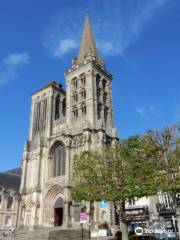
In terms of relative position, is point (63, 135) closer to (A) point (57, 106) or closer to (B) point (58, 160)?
(B) point (58, 160)

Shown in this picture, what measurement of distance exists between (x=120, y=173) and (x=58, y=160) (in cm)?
2140

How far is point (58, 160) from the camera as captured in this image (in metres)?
43.2

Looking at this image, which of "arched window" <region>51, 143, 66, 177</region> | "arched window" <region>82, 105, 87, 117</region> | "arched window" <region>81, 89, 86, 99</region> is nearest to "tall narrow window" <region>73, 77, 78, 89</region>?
"arched window" <region>81, 89, 86, 99</region>

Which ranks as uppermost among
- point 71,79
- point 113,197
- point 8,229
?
point 71,79

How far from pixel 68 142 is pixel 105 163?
54.3 ft

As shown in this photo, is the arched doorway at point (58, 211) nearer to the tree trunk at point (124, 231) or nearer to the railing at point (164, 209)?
the railing at point (164, 209)

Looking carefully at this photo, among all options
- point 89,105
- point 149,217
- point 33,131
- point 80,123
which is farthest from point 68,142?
point 149,217

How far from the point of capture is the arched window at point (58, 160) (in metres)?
41.9

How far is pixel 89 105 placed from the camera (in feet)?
143

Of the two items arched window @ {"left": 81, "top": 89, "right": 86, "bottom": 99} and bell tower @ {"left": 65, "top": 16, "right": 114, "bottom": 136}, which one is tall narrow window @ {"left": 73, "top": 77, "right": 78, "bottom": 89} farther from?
arched window @ {"left": 81, "top": 89, "right": 86, "bottom": 99}

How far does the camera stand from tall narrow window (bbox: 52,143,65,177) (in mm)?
41891

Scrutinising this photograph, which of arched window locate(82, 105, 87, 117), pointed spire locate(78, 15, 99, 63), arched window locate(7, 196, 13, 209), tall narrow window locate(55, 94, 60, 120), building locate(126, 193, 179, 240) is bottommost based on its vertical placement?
building locate(126, 193, 179, 240)

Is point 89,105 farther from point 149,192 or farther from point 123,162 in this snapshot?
point 149,192

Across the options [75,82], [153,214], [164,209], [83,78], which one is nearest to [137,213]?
[153,214]
